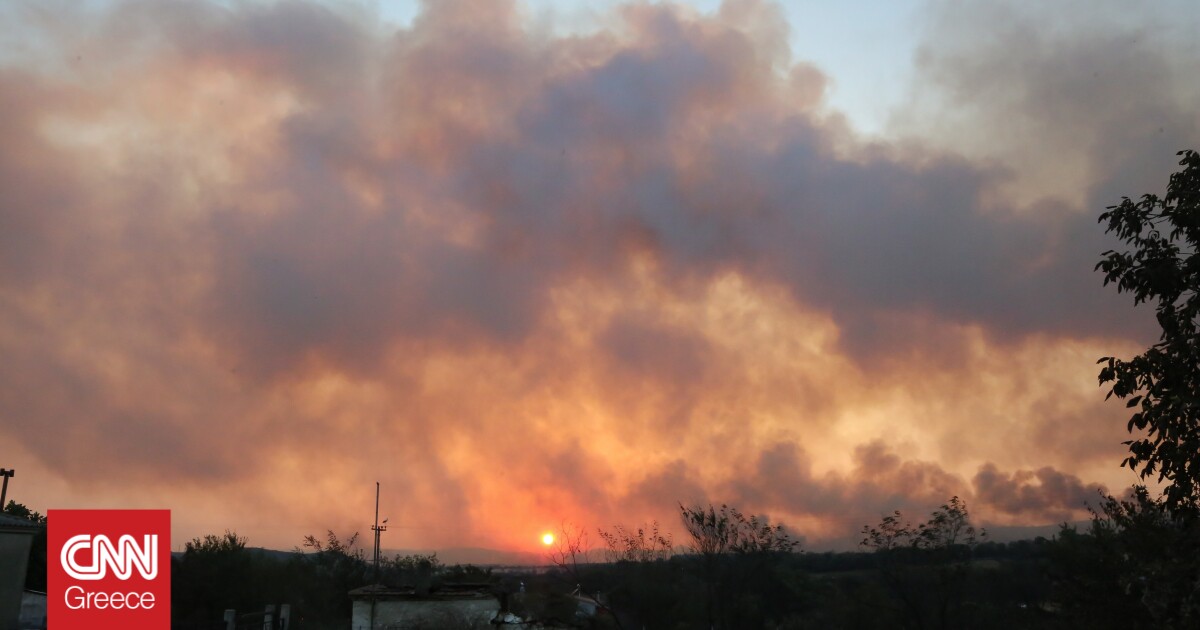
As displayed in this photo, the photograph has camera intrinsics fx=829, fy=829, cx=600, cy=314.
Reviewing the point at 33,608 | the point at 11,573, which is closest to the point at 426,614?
the point at 11,573

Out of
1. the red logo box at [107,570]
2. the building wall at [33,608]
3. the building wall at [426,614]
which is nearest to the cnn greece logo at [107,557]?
the red logo box at [107,570]

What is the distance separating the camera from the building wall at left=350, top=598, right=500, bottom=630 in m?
34.2

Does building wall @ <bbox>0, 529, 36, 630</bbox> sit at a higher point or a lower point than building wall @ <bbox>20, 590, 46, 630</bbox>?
higher

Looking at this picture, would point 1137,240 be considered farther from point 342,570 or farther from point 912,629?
point 342,570

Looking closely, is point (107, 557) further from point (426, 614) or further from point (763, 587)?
point (763, 587)

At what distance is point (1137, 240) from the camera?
13.6 metres

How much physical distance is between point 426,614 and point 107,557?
483 inches

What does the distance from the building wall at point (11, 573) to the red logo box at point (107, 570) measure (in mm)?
1346

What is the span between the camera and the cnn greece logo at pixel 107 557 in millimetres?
28078

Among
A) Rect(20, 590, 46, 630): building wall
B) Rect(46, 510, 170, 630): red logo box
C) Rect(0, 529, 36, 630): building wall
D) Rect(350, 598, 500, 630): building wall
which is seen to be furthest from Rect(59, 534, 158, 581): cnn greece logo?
Rect(20, 590, 46, 630): building wall

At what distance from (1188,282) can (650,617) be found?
135 feet

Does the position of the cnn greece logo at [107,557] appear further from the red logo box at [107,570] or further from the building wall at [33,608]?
the building wall at [33,608]

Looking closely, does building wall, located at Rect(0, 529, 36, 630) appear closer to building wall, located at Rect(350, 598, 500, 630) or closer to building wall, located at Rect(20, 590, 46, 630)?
building wall, located at Rect(20, 590, 46, 630)

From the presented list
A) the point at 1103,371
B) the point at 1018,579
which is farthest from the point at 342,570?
the point at 1103,371
